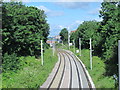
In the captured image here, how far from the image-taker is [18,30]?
81.3 ft

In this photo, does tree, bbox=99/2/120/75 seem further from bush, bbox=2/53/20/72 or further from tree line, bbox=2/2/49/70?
bush, bbox=2/53/20/72

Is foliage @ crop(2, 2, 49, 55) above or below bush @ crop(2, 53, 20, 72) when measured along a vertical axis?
above

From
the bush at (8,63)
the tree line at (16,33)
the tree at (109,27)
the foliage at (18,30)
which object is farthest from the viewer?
the tree at (109,27)

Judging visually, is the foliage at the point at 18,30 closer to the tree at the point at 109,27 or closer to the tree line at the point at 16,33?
the tree line at the point at 16,33

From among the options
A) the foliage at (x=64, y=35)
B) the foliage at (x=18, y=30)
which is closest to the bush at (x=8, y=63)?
the foliage at (x=18, y=30)

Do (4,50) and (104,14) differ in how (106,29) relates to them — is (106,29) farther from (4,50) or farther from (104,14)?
(4,50)

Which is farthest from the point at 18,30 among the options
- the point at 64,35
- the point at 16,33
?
the point at 64,35

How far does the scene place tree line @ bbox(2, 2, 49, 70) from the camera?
67.4 feet

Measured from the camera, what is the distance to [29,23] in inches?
1249

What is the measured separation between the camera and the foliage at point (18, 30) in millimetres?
20967

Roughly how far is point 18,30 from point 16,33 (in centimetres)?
75

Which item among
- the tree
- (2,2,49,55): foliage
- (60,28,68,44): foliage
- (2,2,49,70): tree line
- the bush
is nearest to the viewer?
the bush

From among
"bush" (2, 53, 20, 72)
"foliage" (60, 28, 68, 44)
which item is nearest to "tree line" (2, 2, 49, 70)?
"bush" (2, 53, 20, 72)

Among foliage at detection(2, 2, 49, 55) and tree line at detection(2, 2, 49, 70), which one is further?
foliage at detection(2, 2, 49, 55)
